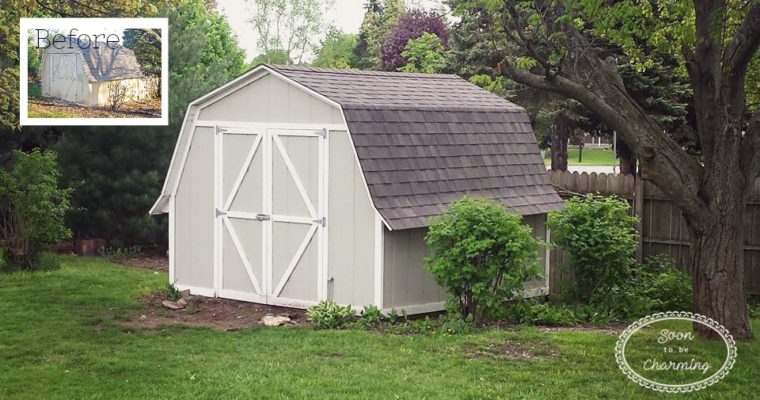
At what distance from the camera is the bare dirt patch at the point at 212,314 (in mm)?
11523

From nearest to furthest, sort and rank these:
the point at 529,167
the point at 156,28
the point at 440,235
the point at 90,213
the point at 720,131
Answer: the point at 720,131 < the point at 440,235 < the point at 529,167 < the point at 156,28 < the point at 90,213

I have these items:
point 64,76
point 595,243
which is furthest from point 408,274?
point 64,76

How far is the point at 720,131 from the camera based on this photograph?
945 centimetres

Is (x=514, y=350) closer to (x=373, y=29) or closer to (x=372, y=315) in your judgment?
(x=372, y=315)

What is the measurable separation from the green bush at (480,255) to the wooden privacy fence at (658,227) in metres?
1.71

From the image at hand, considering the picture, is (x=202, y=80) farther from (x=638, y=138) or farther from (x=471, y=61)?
(x=638, y=138)

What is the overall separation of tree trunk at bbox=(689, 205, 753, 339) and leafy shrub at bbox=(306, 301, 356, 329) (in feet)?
12.2

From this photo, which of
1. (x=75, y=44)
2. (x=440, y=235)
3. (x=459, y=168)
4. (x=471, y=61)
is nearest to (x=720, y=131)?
(x=440, y=235)

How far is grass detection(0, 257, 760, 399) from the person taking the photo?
813 cm

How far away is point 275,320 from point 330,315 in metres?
0.59

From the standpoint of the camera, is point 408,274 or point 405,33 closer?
point 408,274

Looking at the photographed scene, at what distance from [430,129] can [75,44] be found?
6.07m

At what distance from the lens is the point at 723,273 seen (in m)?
9.45

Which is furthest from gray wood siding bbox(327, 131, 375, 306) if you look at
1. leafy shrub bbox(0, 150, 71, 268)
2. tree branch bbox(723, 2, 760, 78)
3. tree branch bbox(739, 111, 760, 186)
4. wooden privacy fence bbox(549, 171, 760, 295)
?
leafy shrub bbox(0, 150, 71, 268)
